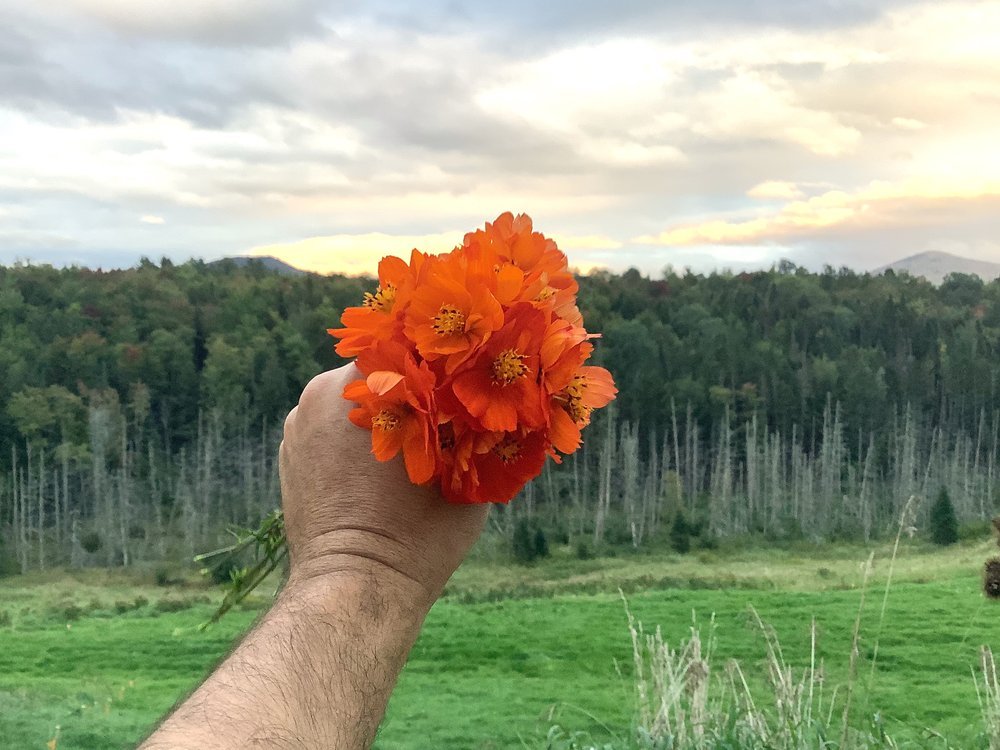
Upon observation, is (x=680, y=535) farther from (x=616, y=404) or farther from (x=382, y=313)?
(x=382, y=313)

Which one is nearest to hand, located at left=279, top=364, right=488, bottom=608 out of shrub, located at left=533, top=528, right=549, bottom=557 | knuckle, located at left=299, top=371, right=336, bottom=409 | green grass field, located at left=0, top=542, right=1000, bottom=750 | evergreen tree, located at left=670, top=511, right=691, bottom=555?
knuckle, located at left=299, top=371, right=336, bottom=409

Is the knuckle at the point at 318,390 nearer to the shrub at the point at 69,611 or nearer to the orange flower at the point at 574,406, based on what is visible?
the orange flower at the point at 574,406

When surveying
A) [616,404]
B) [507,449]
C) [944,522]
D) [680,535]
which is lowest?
[680,535]

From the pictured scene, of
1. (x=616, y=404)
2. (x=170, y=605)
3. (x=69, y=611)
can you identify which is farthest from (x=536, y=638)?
(x=69, y=611)

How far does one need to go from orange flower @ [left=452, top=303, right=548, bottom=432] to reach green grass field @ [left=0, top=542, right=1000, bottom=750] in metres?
3.07

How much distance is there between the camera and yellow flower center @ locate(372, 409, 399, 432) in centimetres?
54

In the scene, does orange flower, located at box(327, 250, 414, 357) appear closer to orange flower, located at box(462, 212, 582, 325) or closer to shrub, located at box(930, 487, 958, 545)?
orange flower, located at box(462, 212, 582, 325)

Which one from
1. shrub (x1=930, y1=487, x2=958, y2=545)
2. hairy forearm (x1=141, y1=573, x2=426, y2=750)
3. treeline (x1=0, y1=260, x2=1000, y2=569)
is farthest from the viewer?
shrub (x1=930, y1=487, x2=958, y2=545)

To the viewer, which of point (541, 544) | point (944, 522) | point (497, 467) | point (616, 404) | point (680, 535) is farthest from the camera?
point (616, 404)

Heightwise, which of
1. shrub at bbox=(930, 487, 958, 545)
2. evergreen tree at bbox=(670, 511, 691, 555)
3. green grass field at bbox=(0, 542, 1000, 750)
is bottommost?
green grass field at bbox=(0, 542, 1000, 750)

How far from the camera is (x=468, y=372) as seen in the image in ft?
1.84

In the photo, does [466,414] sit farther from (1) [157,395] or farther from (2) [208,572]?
(1) [157,395]

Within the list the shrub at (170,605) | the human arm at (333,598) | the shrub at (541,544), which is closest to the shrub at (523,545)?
the shrub at (541,544)

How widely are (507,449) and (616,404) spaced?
5565 mm
